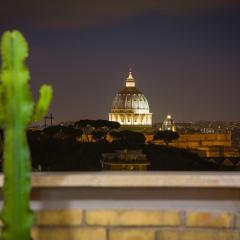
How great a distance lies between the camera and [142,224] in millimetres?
3104

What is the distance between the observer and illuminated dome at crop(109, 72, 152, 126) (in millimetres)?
93500

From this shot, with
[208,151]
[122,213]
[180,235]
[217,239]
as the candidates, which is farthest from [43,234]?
[208,151]

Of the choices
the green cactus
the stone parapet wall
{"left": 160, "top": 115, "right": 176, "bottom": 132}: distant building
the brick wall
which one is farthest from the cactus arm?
{"left": 160, "top": 115, "right": 176, "bottom": 132}: distant building

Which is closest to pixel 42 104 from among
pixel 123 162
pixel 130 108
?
pixel 123 162

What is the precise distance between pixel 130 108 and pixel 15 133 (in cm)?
9153

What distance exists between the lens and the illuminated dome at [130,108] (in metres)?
93.5

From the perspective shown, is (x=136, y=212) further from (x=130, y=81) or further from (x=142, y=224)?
(x=130, y=81)

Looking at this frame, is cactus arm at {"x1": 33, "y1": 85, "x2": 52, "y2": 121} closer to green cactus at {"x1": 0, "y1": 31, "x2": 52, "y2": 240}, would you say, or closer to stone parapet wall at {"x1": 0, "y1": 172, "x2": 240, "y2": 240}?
green cactus at {"x1": 0, "y1": 31, "x2": 52, "y2": 240}

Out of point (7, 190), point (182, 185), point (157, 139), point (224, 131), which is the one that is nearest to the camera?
point (7, 190)

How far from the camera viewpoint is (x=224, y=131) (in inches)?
4026

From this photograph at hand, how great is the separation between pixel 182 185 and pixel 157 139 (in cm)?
6125

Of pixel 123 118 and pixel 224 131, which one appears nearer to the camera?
pixel 123 118

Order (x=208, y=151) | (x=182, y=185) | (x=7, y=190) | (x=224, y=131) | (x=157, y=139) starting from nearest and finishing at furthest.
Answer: (x=7, y=190) → (x=182, y=185) → (x=157, y=139) → (x=208, y=151) → (x=224, y=131)

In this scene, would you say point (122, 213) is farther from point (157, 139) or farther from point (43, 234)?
point (157, 139)
